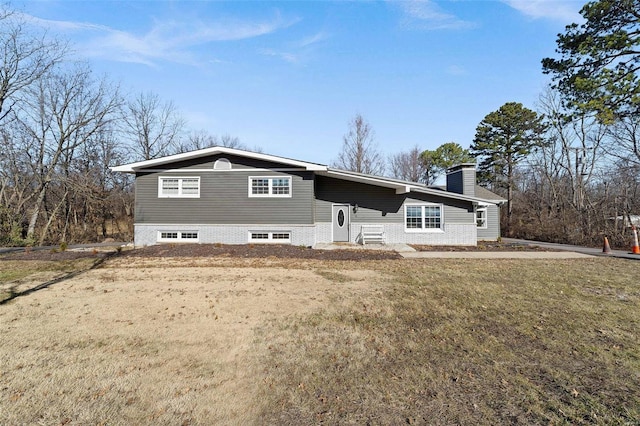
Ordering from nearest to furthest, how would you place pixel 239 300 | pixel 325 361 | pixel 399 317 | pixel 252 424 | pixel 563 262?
pixel 252 424 → pixel 325 361 → pixel 399 317 → pixel 239 300 → pixel 563 262

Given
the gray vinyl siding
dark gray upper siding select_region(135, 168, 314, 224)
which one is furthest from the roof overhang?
the gray vinyl siding

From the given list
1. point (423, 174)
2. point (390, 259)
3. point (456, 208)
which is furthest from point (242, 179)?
point (423, 174)

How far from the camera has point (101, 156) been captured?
27.2m

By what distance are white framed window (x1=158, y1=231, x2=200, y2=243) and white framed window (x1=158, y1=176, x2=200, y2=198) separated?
1.79 meters

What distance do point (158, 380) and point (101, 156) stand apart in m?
29.5

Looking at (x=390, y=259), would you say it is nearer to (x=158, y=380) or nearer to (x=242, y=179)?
(x=242, y=179)

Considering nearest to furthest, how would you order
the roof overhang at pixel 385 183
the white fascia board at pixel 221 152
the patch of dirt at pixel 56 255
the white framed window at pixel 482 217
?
the patch of dirt at pixel 56 255, the white fascia board at pixel 221 152, the roof overhang at pixel 385 183, the white framed window at pixel 482 217

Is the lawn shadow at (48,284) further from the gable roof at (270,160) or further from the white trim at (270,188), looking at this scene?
the white trim at (270,188)

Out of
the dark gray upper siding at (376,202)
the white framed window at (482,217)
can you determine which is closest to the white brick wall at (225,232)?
the dark gray upper siding at (376,202)

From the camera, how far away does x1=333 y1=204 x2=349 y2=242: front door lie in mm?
18109

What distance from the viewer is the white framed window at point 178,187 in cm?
1641

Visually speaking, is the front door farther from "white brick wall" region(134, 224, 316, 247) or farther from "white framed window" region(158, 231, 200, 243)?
"white framed window" region(158, 231, 200, 243)

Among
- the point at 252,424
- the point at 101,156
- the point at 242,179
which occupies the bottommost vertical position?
the point at 252,424

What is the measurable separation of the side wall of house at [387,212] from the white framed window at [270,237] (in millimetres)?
2443
